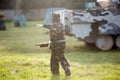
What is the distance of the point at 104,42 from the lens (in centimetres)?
1465

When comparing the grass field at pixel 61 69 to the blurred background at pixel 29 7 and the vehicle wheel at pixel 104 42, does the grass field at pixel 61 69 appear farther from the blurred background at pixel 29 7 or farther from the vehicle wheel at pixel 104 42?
the blurred background at pixel 29 7

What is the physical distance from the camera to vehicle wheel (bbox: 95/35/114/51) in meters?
14.7

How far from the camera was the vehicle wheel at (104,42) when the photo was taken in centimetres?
1466

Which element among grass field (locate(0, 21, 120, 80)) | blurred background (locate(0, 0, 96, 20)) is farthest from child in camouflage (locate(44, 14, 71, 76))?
blurred background (locate(0, 0, 96, 20))

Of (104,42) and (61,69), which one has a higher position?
(61,69)

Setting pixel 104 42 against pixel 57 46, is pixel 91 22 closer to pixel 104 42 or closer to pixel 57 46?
pixel 104 42

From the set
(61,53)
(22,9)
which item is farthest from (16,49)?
(22,9)

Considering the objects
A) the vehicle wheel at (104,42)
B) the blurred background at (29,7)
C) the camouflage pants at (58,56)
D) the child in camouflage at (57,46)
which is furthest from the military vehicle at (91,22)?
the blurred background at (29,7)

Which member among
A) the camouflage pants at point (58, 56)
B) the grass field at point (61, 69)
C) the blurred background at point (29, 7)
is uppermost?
the camouflage pants at point (58, 56)

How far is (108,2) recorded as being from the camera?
1590 cm

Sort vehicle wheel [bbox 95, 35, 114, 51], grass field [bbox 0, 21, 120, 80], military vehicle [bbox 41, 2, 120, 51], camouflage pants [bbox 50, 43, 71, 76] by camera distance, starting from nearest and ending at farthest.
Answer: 1. camouflage pants [bbox 50, 43, 71, 76]
2. grass field [bbox 0, 21, 120, 80]
3. military vehicle [bbox 41, 2, 120, 51]
4. vehicle wheel [bbox 95, 35, 114, 51]

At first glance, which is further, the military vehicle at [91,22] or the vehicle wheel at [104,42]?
the vehicle wheel at [104,42]

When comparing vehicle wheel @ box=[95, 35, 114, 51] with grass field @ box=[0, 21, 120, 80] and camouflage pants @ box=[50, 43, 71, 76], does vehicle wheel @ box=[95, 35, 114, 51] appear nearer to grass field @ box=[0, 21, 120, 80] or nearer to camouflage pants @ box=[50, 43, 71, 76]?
grass field @ box=[0, 21, 120, 80]

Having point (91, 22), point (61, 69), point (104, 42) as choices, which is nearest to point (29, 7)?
point (104, 42)
